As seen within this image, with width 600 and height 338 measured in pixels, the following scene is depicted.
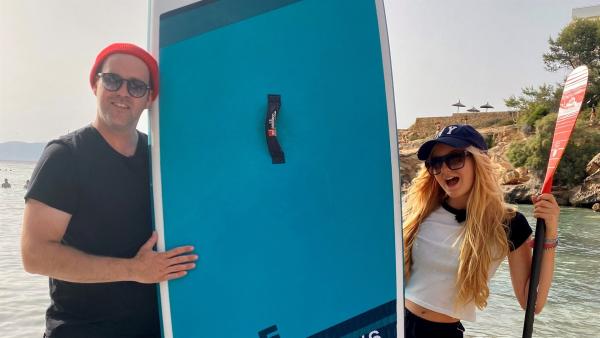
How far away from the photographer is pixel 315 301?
6.28 ft

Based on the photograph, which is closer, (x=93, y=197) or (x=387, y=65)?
(x=93, y=197)

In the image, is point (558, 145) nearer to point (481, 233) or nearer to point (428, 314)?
point (481, 233)

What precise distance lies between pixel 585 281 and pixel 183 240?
10708 millimetres

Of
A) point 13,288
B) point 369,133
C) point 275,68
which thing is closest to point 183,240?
point 275,68

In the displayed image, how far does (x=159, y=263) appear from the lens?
1540mm

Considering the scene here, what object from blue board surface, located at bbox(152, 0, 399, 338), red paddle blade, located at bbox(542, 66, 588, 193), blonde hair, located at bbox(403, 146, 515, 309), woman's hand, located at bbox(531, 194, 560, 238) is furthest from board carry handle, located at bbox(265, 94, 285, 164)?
red paddle blade, located at bbox(542, 66, 588, 193)

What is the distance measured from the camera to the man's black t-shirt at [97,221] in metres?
1.44

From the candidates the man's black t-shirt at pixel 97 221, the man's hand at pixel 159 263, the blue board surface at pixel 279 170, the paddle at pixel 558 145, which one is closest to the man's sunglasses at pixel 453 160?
the blue board surface at pixel 279 170

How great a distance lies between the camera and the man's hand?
1481 millimetres

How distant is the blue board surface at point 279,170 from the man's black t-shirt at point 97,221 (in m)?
0.10

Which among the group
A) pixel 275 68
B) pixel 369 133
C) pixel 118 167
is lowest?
pixel 118 167

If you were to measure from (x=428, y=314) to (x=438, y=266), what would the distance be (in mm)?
196

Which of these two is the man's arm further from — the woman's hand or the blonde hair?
the woman's hand

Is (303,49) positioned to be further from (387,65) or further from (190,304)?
(190,304)
